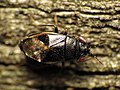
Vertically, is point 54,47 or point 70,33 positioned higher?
point 70,33

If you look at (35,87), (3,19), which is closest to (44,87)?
(35,87)

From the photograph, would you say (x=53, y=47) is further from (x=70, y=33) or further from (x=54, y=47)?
(x=70, y=33)

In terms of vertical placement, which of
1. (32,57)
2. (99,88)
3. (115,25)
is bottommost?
(99,88)

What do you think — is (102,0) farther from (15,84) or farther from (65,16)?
(15,84)

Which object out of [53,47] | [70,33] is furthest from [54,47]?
[70,33]
